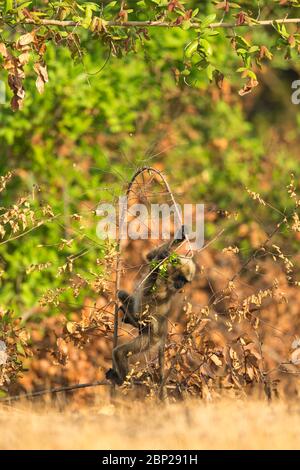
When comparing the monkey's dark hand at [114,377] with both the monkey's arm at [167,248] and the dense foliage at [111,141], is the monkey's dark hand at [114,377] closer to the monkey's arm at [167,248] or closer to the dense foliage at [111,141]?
the monkey's arm at [167,248]

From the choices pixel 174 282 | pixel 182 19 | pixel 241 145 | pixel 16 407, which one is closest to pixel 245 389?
pixel 174 282

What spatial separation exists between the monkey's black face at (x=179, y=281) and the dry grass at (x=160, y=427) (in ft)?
2.88

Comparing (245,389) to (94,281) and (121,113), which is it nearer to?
(94,281)

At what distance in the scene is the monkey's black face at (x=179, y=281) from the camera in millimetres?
7207

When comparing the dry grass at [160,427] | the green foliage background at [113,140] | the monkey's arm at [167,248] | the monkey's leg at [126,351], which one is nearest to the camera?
the dry grass at [160,427]

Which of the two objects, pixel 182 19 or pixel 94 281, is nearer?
pixel 182 19

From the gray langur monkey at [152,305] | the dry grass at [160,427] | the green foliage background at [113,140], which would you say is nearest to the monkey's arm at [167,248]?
the gray langur monkey at [152,305]

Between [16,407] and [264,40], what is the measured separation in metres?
5.98


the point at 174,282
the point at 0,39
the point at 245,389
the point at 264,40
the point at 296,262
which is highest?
the point at 264,40

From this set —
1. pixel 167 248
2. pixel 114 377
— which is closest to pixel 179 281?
pixel 167 248

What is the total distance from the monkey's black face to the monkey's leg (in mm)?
464

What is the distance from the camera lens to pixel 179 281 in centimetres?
724

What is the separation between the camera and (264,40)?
11.5 m

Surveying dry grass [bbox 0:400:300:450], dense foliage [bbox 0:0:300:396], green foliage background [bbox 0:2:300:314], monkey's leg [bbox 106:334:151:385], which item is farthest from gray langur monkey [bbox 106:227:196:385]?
green foliage background [bbox 0:2:300:314]
